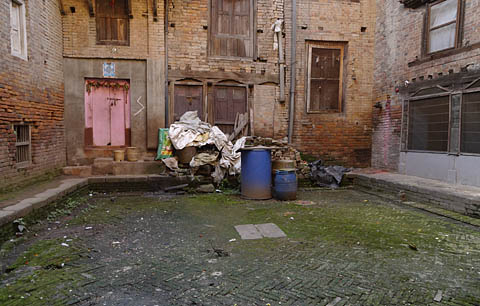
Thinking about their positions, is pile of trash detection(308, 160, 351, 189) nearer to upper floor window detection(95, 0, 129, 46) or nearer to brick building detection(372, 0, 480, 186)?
brick building detection(372, 0, 480, 186)

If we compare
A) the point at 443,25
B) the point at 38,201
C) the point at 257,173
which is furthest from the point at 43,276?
the point at 443,25

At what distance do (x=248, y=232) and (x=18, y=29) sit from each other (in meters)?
6.86

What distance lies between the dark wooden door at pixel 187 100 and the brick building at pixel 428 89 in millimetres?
6165

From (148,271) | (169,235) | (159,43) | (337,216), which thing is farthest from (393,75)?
(148,271)

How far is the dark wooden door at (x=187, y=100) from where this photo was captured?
9.82 m

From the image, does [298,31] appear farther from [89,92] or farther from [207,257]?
[207,257]

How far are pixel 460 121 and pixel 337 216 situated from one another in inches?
170

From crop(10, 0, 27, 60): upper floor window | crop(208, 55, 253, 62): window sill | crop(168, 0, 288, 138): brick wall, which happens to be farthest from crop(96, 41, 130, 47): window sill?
crop(208, 55, 253, 62): window sill

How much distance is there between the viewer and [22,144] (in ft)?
23.1

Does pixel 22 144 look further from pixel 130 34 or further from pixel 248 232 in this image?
pixel 248 232

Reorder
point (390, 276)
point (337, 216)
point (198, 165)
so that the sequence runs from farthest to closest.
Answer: point (198, 165)
point (337, 216)
point (390, 276)

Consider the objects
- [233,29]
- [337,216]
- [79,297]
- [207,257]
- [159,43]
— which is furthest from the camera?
[233,29]

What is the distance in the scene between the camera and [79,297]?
3.11m

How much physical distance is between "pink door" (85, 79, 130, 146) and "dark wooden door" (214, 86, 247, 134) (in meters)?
2.83
